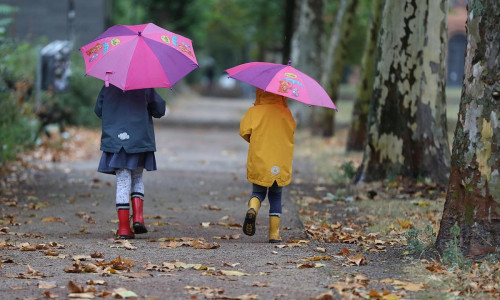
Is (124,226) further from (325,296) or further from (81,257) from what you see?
(325,296)

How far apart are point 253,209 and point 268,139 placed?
24.8 inches

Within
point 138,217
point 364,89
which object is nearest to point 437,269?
point 138,217

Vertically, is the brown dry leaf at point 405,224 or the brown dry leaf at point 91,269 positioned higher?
the brown dry leaf at point 405,224

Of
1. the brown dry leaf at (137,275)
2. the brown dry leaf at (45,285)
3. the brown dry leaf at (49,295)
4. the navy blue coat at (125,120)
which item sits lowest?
the brown dry leaf at (49,295)

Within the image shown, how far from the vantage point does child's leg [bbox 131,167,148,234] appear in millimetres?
8430

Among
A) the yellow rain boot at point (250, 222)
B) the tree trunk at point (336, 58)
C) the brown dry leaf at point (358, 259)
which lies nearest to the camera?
the brown dry leaf at point (358, 259)

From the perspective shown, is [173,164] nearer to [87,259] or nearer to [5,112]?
[5,112]

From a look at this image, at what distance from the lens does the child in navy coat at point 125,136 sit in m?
8.27

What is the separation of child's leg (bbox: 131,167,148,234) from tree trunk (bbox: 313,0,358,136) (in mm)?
14329

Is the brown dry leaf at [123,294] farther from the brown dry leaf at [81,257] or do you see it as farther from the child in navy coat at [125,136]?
the child in navy coat at [125,136]

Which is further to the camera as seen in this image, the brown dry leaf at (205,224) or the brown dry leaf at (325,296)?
the brown dry leaf at (205,224)

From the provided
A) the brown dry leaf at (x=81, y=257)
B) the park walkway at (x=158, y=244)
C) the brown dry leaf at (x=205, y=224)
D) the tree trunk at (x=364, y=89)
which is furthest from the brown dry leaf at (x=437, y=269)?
the tree trunk at (x=364, y=89)

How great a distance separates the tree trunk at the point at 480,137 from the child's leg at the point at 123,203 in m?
3.08

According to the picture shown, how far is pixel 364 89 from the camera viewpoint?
715 inches
